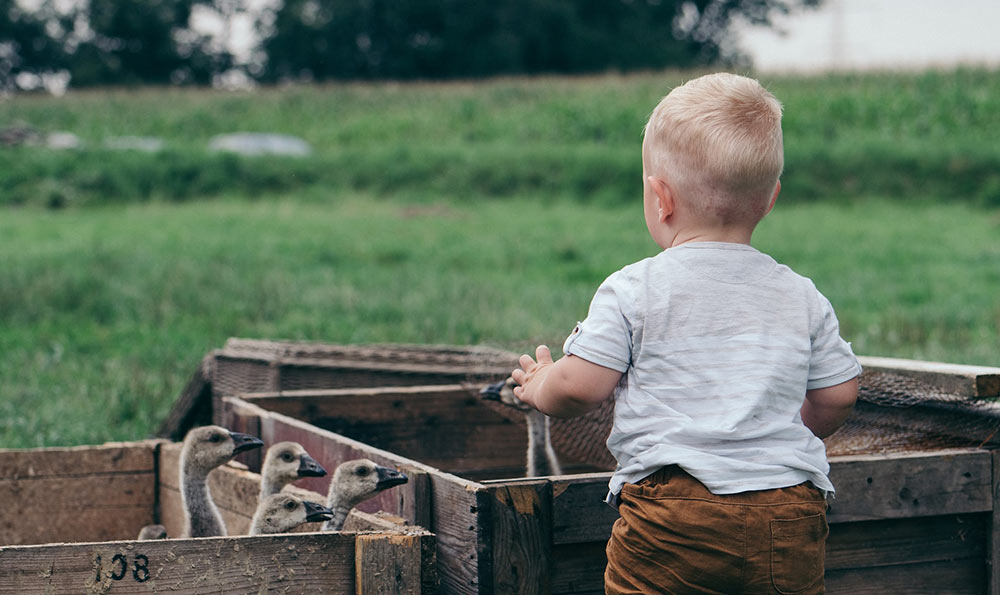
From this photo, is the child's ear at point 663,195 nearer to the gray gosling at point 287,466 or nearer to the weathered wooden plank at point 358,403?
the gray gosling at point 287,466

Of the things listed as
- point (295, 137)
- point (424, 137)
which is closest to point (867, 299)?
point (424, 137)

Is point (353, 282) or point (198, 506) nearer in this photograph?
point (198, 506)

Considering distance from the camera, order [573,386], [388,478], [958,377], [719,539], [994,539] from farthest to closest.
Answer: [958,377], [994,539], [388,478], [573,386], [719,539]

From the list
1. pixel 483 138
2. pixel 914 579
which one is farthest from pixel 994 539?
pixel 483 138

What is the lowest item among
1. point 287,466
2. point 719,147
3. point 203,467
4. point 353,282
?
point 353,282

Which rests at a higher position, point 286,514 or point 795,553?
point 795,553

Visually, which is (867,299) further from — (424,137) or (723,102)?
(424,137)

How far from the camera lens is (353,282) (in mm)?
11453

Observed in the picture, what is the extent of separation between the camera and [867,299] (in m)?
10.2

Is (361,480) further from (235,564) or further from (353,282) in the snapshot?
(353,282)

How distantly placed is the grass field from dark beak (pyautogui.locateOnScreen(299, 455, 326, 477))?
1563mm

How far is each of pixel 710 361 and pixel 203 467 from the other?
81.2 inches

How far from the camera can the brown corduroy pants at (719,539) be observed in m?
2.26

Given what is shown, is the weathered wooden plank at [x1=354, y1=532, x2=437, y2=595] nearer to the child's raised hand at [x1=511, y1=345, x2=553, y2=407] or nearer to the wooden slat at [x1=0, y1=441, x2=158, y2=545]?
the child's raised hand at [x1=511, y1=345, x2=553, y2=407]
